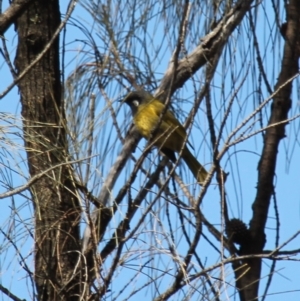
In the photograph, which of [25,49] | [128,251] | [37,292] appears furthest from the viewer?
[25,49]

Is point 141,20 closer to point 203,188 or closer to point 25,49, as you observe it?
point 25,49

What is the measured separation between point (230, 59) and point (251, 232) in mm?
653

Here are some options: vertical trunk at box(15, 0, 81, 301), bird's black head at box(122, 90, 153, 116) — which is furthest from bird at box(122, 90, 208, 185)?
vertical trunk at box(15, 0, 81, 301)

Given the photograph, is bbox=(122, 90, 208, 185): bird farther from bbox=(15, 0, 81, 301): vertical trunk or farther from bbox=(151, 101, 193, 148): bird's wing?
bbox=(15, 0, 81, 301): vertical trunk

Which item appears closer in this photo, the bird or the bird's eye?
the bird

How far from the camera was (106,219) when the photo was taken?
2.82 m

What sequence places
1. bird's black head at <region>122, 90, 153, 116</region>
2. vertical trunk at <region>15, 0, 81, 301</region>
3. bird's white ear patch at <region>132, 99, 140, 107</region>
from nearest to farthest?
vertical trunk at <region>15, 0, 81, 301</region>, bird's black head at <region>122, 90, 153, 116</region>, bird's white ear patch at <region>132, 99, 140, 107</region>

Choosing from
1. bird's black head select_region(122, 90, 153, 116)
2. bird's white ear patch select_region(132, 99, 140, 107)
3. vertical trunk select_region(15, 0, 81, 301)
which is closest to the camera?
vertical trunk select_region(15, 0, 81, 301)

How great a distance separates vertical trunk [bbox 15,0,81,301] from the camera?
2.51 metres

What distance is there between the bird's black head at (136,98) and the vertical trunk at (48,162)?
1.36 ft

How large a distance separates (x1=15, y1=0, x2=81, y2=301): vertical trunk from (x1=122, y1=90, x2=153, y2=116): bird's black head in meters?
0.41

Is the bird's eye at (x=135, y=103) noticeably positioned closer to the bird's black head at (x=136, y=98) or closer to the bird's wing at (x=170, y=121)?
→ the bird's black head at (x=136, y=98)

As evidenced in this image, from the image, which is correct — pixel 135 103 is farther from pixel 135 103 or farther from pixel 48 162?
pixel 48 162

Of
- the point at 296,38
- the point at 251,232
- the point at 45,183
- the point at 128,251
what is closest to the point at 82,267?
the point at 128,251
